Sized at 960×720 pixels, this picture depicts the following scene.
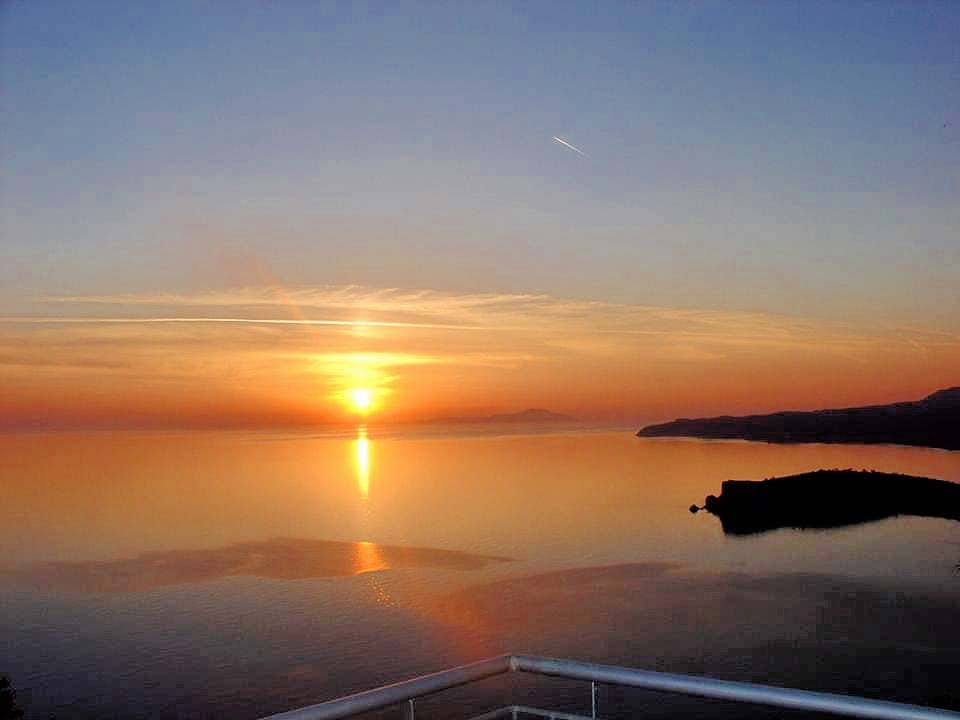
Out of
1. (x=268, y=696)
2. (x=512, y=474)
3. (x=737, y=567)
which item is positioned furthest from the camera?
(x=512, y=474)

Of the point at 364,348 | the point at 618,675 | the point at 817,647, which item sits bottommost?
the point at 817,647

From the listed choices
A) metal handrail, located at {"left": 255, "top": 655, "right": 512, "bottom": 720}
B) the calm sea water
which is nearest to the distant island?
the calm sea water

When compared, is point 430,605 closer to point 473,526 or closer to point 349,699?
point 473,526

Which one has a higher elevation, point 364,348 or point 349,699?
point 364,348

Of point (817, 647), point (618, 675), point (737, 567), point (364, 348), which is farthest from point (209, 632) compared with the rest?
point (364, 348)

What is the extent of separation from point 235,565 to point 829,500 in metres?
86.0

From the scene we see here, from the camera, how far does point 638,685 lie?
122 inches

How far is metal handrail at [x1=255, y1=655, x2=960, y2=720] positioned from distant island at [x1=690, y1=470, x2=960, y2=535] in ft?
409

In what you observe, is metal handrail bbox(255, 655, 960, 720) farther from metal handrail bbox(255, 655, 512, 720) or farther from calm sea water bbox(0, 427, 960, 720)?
calm sea water bbox(0, 427, 960, 720)

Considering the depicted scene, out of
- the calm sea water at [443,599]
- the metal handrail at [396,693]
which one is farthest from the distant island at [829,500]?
the metal handrail at [396,693]

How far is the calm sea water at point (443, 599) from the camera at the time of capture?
195 ft

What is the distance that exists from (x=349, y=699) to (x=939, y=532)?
128 metres

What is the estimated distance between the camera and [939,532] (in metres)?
115

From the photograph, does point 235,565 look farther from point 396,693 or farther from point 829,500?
point 396,693
